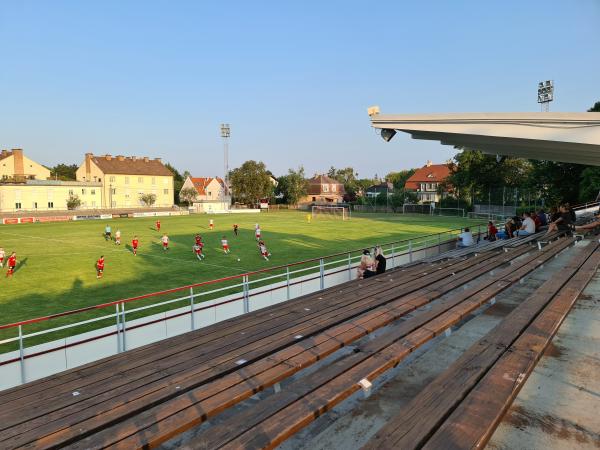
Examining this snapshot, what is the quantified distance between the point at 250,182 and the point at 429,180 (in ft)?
138

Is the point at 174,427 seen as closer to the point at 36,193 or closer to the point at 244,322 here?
the point at 244,322

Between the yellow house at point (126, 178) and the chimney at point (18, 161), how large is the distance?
9408 mm

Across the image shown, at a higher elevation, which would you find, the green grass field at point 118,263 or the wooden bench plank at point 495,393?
the wooden bench plank at point 495,393

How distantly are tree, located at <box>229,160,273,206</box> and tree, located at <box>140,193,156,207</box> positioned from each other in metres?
16.8

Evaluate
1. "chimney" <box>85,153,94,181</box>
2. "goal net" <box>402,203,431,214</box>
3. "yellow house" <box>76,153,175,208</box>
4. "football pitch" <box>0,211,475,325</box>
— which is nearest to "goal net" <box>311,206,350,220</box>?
"goal net" <box>402,203,431,214</box>

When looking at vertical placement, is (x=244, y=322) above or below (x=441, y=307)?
below

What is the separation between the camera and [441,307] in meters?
4.68

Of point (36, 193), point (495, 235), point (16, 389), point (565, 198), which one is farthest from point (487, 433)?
point (36, 193)

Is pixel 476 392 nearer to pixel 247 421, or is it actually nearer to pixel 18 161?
pixel 247 421

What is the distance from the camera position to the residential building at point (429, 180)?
90062 millimetres

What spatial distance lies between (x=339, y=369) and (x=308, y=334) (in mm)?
1097

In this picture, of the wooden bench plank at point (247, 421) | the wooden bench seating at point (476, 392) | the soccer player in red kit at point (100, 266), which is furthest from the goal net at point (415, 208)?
the wooden bench plank at point (247, 421)

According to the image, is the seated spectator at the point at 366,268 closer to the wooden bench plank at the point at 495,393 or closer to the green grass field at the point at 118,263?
the wooden bench plank at the point at 495,393

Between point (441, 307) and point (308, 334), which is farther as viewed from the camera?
point (441, 307)
